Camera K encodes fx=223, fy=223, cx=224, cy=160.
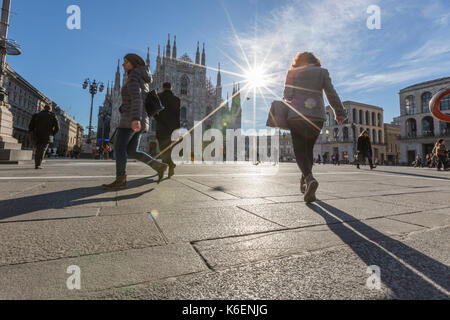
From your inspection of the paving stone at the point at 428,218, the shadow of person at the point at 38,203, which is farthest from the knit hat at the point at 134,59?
the paving stone at the point at 428,218

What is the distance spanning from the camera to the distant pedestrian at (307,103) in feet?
8.43

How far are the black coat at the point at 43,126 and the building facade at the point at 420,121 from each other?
42318 millimetres

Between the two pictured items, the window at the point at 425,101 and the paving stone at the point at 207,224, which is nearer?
the paving stone at the point at 207,224

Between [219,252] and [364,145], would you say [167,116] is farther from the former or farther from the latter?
[364,145]

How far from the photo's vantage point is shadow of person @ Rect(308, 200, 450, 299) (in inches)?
27.7

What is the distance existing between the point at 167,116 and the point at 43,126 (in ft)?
13.4

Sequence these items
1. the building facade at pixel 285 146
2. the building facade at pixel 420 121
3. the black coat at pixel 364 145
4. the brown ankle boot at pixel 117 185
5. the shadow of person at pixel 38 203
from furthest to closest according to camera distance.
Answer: the building facade at pixel 285 146 → the building facade at pixel 420 121 → the black coat at pixel 364 145 → the brown ankle boot at pixel 117 185 → the shadow of person at pixel 38 203

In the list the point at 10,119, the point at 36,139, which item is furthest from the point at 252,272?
the point at 10,119

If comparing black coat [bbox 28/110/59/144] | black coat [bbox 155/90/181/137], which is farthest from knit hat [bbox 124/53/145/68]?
black coat [bbox 28/110/59/144]

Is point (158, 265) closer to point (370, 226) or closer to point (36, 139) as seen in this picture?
point (370, 226)

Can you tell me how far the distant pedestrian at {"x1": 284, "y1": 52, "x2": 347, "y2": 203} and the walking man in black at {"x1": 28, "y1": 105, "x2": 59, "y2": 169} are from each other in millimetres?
6619

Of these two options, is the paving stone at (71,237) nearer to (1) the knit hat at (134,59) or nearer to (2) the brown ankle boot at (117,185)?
(2) the brown ankle boot at (117,185)

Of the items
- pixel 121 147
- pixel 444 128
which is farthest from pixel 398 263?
pixel 444 128
